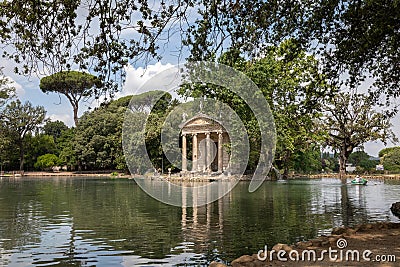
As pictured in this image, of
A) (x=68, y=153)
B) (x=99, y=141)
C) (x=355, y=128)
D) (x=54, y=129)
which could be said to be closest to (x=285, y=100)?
(x=355, y=128)

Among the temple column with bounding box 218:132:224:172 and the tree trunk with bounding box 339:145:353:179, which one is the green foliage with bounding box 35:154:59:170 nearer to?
the temple column with bounding box 218:132:224:172

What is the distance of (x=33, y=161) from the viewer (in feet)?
241

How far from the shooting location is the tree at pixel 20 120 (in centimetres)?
6569

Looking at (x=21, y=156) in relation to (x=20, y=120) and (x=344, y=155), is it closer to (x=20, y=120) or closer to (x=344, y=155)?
(x=20, y=120)

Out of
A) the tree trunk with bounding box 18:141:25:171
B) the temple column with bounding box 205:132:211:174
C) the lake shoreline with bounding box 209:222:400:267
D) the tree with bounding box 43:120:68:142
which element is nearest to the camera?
the lake shoreline with bounding box 209:222:400:267

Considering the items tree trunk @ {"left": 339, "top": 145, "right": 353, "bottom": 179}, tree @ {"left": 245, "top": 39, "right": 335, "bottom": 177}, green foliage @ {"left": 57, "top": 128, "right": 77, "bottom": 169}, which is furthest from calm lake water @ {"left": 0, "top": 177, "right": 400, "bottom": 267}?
green foliage @ {"left": 57, "top": 128, "right": 77, "bottom": 169}

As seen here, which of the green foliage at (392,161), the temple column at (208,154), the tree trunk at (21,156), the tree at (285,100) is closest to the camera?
the tree at (285,100)

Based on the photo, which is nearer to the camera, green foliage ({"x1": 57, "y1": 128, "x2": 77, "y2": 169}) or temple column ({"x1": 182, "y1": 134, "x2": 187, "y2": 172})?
temple column ({"x1": 182, "y1": 134, "x2": 187, "y2": 172})

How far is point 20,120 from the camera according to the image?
66.9 meters

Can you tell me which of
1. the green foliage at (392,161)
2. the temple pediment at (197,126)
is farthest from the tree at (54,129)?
the green foliage at (392,161)

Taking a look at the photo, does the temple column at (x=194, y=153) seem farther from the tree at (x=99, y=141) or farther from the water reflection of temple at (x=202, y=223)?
the water reflection of temple at (x=202, y=223)

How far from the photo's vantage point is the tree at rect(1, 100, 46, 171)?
2586 inches

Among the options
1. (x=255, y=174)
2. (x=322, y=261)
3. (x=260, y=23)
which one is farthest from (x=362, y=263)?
(x=255, y=174)

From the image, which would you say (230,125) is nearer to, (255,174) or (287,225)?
(255,174)
